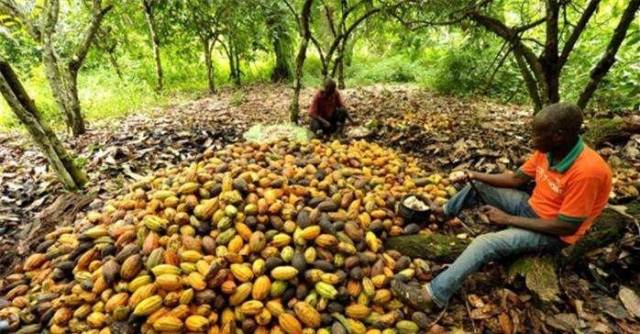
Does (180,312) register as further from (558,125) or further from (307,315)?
(558,125)

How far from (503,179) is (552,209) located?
0.46 metres

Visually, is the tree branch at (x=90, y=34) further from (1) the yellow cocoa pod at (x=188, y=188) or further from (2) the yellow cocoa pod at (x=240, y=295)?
(2) the yellow cocoa pod at (x=240, y=295)

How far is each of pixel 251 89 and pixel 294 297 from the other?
27.8ft

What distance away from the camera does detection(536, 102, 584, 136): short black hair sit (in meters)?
2.06

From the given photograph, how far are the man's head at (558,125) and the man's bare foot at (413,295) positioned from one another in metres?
1.04

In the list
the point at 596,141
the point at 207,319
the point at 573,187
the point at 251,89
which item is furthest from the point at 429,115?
the point at 251,89

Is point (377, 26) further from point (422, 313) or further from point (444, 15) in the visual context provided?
point (422, 313)

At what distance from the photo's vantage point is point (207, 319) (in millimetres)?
1894

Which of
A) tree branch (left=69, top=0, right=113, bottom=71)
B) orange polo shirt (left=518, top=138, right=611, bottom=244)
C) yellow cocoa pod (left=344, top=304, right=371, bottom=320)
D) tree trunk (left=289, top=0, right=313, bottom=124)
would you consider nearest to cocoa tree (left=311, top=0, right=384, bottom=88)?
→ tree trunk (left=289, top=0, right=313, bottom=124)

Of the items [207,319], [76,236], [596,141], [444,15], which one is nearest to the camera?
[207,319]

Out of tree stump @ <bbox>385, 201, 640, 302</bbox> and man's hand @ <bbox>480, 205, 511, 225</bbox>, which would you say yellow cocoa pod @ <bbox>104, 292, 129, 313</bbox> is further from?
man's hand @ <bbox>480, 205, 511, 225</bbox>

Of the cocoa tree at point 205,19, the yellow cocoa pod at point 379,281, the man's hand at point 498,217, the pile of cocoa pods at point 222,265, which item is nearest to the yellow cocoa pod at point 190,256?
the pile of cocoa pods at point 222,265

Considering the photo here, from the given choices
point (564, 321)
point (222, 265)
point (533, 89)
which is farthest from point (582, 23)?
point (222, 265)

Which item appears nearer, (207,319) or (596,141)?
(207,319)
